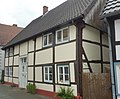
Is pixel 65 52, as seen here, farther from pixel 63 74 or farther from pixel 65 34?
pixel 63 74

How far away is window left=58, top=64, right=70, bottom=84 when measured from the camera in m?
10.7

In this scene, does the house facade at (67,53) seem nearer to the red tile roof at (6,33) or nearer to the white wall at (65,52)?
the white wall at (65,52)

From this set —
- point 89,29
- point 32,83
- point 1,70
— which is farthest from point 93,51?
point 1,70

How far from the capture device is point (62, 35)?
11.5m

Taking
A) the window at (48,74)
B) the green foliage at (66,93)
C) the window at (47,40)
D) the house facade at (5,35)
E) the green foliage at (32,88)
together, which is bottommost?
the green foliage at (32,88)

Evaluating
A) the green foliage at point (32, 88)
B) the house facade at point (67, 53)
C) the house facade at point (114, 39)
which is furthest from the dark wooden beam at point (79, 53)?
the green foliage at point (32, 88)

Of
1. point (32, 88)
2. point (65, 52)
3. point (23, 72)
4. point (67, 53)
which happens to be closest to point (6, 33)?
point (23, 72)

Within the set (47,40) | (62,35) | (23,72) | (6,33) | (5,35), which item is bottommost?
(23,72)

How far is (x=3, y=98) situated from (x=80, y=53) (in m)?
5.57

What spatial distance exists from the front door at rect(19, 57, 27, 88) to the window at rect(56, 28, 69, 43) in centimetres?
557

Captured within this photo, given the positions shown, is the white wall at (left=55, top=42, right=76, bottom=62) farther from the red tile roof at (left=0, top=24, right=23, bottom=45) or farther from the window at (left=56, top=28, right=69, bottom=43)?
the red tile roof at (left=0, top=24, right=23, bottom=45)

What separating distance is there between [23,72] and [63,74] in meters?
6.62

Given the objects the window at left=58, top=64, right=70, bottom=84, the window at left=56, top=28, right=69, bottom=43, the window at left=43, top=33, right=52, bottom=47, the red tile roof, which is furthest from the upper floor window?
the red tile roof

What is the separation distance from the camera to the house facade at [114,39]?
25.9 ft
